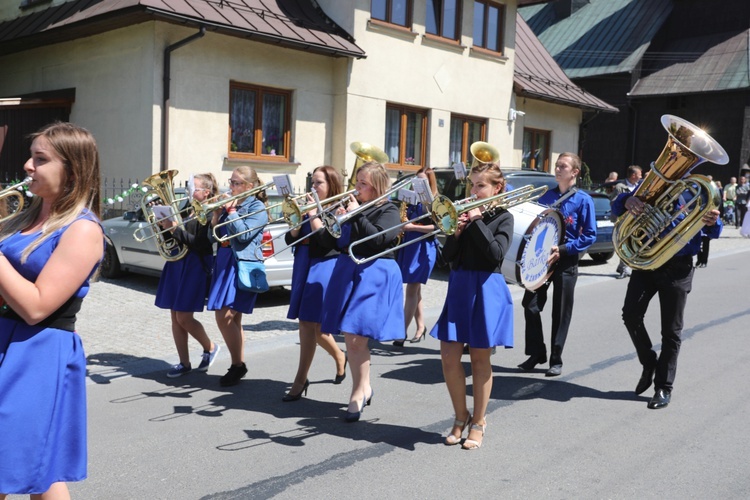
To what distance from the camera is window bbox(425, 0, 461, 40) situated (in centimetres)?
1730

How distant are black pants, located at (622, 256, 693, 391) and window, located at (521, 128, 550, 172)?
15.7m

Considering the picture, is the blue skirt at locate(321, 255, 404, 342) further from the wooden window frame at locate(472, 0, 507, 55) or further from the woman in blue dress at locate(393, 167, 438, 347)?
the wooden window frame at locate(472, 0, 507, 55)

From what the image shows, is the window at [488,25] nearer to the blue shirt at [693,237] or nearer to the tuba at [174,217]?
the blue shirt at [693,237]

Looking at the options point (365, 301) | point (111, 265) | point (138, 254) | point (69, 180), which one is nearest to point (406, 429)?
point (365, 301)

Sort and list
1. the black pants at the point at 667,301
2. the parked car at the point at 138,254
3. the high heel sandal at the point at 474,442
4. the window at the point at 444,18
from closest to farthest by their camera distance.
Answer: the high heel sandal at the point at 474,442
the black pants at the point at 667,301
the parked car at the point at 138,254
the window at the point at 444,18

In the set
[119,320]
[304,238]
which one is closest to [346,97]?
[119,320]

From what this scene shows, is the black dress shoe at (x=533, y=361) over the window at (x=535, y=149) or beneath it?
beneath

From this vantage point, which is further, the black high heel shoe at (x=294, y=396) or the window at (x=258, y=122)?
the window at (x=258, y=122)

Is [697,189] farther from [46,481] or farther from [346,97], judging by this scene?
[346,97]

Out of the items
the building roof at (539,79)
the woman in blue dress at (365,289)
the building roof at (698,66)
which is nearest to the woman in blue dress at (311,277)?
the woman in blue dress at (365,289)

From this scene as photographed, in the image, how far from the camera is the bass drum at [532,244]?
18.1 ft

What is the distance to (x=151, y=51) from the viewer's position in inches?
514

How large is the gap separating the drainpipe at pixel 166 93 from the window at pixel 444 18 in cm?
612

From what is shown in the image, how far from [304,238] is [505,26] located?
15.2 metres
